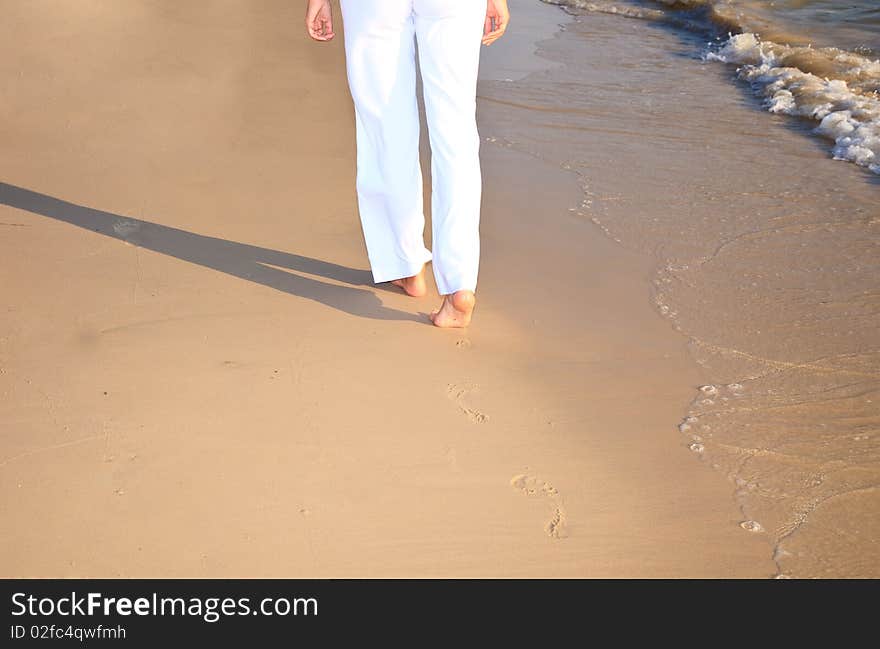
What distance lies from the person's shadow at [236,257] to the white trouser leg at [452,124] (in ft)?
0.98

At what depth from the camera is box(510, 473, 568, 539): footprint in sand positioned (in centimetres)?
250

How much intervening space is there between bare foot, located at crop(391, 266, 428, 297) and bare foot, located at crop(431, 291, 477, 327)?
20 cm

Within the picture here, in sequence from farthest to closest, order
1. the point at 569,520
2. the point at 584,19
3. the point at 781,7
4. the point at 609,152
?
the point at 781,7, the point at 584,19, the point at 609,152, the point at 569,520

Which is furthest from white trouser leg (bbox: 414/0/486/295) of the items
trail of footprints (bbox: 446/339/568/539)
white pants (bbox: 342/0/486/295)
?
trail of footprints (bbox: 446/339/568/539)

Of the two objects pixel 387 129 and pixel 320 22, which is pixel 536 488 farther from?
pixel 320 22

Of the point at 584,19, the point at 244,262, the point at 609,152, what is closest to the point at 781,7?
the point at 584,19

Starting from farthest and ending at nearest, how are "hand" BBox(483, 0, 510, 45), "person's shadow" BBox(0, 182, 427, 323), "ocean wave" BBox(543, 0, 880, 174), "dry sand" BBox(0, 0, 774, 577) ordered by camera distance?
"ocean wave" BBox(543, 0, 880, 174) < "person's shadow" BBox(0, 182, 427, 323) < "hand" BBox(483, 0, 510, 45) < "dry sand" BBox(0, 0, 774, 577)

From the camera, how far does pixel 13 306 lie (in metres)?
3.31

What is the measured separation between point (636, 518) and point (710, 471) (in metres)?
0.31

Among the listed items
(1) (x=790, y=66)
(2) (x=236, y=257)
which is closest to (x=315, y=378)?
(2) (x=236, y=257)

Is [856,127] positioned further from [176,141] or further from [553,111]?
[176,141]

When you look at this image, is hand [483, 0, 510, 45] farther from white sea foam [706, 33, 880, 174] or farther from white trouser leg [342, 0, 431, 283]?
white sea foam [706, 33, 880, 174]

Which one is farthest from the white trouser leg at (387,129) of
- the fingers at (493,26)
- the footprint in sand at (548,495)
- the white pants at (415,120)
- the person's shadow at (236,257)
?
the footprint in sand at (548,495)

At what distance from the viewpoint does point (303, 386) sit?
9.77 ft
